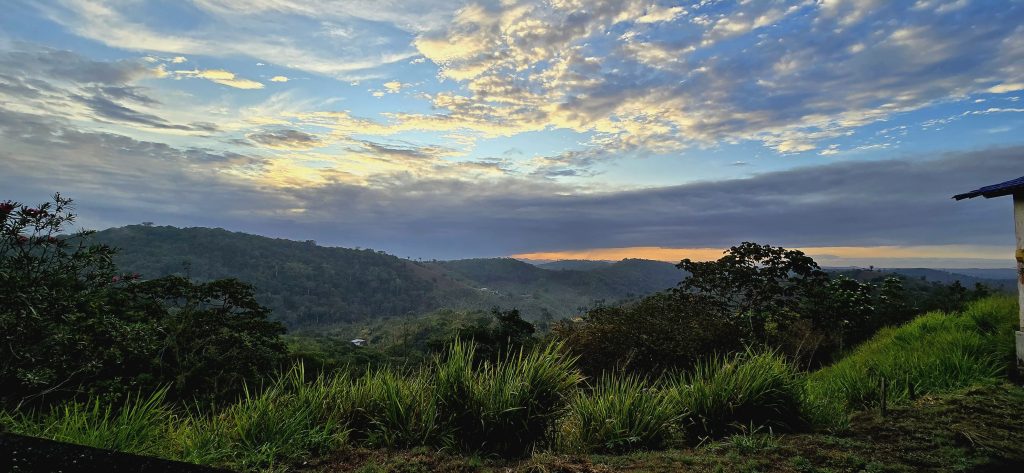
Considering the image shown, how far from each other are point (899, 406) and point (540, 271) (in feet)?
634

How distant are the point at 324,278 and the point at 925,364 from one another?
5005 inches

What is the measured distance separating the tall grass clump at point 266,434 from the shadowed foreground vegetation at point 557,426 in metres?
0.02

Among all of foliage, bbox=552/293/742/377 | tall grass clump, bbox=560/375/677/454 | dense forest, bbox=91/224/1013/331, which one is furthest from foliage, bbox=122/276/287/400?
dense forest, bbox=91/224/1013/331

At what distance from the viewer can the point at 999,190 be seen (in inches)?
306

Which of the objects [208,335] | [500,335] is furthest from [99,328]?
[500,335]

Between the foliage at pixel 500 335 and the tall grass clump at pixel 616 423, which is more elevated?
the tall grass clump at pixel 616 423

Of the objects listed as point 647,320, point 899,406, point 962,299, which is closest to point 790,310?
point 647,320

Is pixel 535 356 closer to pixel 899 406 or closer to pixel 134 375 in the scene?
pixel 899 406

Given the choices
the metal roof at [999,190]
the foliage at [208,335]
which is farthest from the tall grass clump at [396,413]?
the metal roof at [999,190]

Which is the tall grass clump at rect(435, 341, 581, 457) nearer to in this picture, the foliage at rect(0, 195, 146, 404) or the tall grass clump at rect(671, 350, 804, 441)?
the tall grass clump at rect(671, 350, 804, 441)

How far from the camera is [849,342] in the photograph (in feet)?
47.6

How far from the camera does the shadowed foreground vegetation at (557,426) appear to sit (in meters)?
4.32

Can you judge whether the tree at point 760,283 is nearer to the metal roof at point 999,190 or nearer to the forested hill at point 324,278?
the metal roof at point 999,190

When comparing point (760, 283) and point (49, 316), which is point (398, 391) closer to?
point (49, 316)
